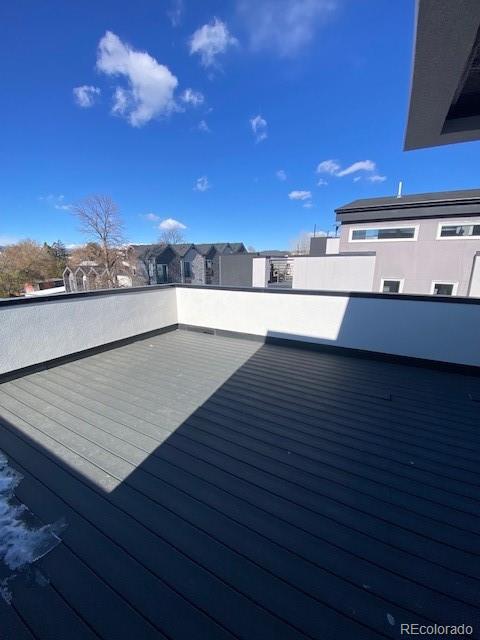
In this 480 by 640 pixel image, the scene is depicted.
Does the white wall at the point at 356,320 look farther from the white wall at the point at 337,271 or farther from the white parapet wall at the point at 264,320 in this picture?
the white wall at the point at 337,271

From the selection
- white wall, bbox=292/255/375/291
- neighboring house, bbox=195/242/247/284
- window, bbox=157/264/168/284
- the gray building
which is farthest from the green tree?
the gray building

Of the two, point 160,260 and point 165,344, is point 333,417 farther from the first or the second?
point 160,260

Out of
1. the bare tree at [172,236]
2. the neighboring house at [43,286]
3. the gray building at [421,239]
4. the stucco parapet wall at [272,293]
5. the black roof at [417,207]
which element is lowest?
the neighboring house at [43,286]

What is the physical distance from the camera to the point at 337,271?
8.32 m

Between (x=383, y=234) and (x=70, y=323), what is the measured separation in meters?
10.3

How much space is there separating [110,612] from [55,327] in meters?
3.02

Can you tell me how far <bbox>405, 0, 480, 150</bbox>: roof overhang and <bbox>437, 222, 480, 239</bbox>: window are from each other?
7.47m

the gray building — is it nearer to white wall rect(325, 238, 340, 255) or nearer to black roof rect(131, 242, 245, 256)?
white wall rect(325, 238, 340, 255)

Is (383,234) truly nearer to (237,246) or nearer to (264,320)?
(264,320)

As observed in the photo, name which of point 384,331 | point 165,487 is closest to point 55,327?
point 165,487

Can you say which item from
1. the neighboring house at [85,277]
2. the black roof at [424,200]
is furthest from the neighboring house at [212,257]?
the black roof at [424,200]

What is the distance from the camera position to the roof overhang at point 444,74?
1249 mm

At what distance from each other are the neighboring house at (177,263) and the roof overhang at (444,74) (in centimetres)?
1937

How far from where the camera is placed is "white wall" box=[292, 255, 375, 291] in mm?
8109
